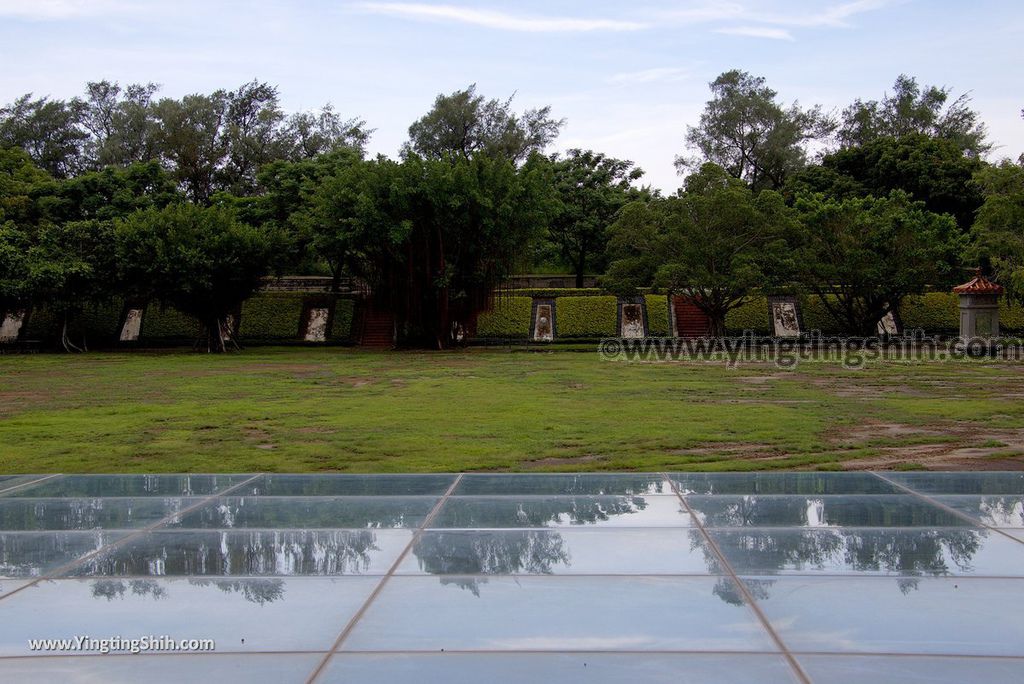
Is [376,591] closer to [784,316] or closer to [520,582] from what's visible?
[520,582]

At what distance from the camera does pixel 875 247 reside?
26578 mm

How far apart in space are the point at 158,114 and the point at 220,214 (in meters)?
17.1

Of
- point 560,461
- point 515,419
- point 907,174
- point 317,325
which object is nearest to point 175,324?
point 317,325

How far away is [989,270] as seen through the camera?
1289 inches

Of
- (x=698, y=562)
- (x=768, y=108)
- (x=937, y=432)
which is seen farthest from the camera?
(x=768, y=108)

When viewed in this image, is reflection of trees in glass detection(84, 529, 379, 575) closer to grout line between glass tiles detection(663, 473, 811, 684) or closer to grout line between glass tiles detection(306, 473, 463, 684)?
grout line between glass tiles detection(306, 473, 463, 684)

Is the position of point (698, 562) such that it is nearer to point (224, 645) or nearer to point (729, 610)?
point (729, 610)

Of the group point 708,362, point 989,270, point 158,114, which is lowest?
point 708,362

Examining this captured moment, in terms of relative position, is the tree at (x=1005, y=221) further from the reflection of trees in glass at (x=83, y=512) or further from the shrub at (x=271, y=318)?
the shrub at (x=271, y=318)

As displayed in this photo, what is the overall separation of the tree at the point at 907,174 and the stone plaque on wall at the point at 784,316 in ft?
22.9

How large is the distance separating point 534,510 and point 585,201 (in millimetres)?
31271

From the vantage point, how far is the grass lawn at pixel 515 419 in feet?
25.2

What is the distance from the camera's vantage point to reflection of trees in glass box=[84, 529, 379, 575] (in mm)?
4020

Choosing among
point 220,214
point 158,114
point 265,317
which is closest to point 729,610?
point 220,214
